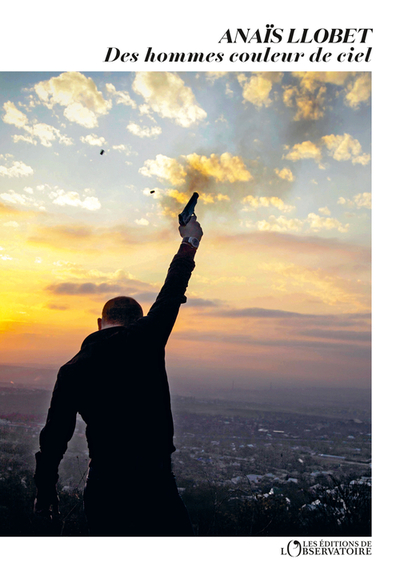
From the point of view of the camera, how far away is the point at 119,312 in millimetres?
3127

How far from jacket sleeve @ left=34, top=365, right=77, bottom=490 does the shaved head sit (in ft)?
1.80

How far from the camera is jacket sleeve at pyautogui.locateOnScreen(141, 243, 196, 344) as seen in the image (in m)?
2.96

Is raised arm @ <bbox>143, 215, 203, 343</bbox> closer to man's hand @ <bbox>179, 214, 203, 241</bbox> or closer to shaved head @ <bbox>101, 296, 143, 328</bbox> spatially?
man's hand @ <bbox>179, 214, 203, 241</bbox>

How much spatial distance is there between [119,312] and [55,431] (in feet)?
3.70

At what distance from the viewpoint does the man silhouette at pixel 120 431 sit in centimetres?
287

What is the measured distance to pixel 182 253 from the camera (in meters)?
3.47

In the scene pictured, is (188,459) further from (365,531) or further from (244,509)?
(365,531)

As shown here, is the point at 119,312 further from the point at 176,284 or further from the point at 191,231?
the point at 191,231

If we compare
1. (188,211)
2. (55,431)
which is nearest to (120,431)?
(55,431)
